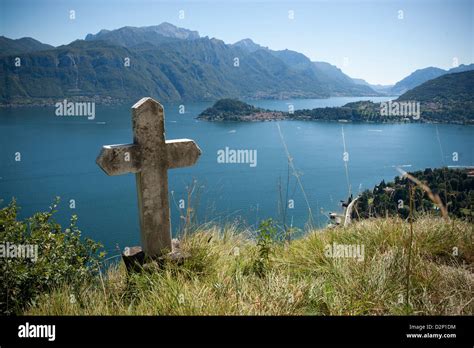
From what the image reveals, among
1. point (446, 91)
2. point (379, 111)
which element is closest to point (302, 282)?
point (446, 91)

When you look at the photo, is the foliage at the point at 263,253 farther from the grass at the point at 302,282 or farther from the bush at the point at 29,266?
the bush at the point at 29,266

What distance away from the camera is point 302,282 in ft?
9.22

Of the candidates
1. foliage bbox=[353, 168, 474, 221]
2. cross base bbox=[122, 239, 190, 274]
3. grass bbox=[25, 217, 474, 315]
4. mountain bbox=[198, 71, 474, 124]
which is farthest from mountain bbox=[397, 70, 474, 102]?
cross base bbox=[122, 239, 190, 274]

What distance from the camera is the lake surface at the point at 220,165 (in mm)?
38312

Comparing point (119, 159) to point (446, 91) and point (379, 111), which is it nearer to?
point (446, 91)

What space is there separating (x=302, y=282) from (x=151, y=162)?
1735 mm

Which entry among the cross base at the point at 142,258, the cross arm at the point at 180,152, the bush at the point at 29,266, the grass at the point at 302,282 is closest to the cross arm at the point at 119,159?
the cross arm at the point at 180,152

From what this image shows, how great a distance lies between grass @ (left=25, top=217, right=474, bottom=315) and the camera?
8.10 feet

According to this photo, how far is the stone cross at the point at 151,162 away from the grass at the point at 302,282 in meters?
0.32

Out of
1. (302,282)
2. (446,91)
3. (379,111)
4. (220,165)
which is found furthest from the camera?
(379,111)

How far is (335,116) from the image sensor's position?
116m

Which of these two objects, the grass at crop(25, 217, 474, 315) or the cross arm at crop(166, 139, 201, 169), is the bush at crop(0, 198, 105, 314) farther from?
the cross arm at crop(166, 139, 201, 169)
